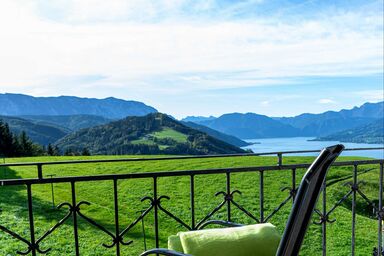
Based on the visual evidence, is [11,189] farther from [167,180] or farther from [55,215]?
[167,180]

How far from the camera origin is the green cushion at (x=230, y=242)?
198 centimetres

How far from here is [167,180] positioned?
15711 millimetres

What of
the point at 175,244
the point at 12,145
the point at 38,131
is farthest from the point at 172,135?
the point at 175,244

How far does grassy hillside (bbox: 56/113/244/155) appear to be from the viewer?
80312mm

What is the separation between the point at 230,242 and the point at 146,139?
9227 centimetres

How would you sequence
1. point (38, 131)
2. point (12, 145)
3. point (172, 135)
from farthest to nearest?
point (38, 131)
point (172, 135)
point (12, 145)

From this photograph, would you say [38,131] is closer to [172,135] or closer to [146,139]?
[146,139]

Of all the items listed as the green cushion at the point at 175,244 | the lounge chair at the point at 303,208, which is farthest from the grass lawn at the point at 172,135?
the lounge chair at the point at 303,208

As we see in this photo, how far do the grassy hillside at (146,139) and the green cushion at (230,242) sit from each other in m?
71.0

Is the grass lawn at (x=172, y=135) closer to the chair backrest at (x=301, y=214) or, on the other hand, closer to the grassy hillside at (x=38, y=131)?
the grassy hillside at (x=38, y=131)

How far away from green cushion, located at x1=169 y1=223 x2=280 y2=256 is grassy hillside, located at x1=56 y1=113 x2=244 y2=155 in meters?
71.0

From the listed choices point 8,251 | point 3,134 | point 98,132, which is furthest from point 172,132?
point 8,251

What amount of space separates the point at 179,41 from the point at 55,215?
6649mm

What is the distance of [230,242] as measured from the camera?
6.57ft
